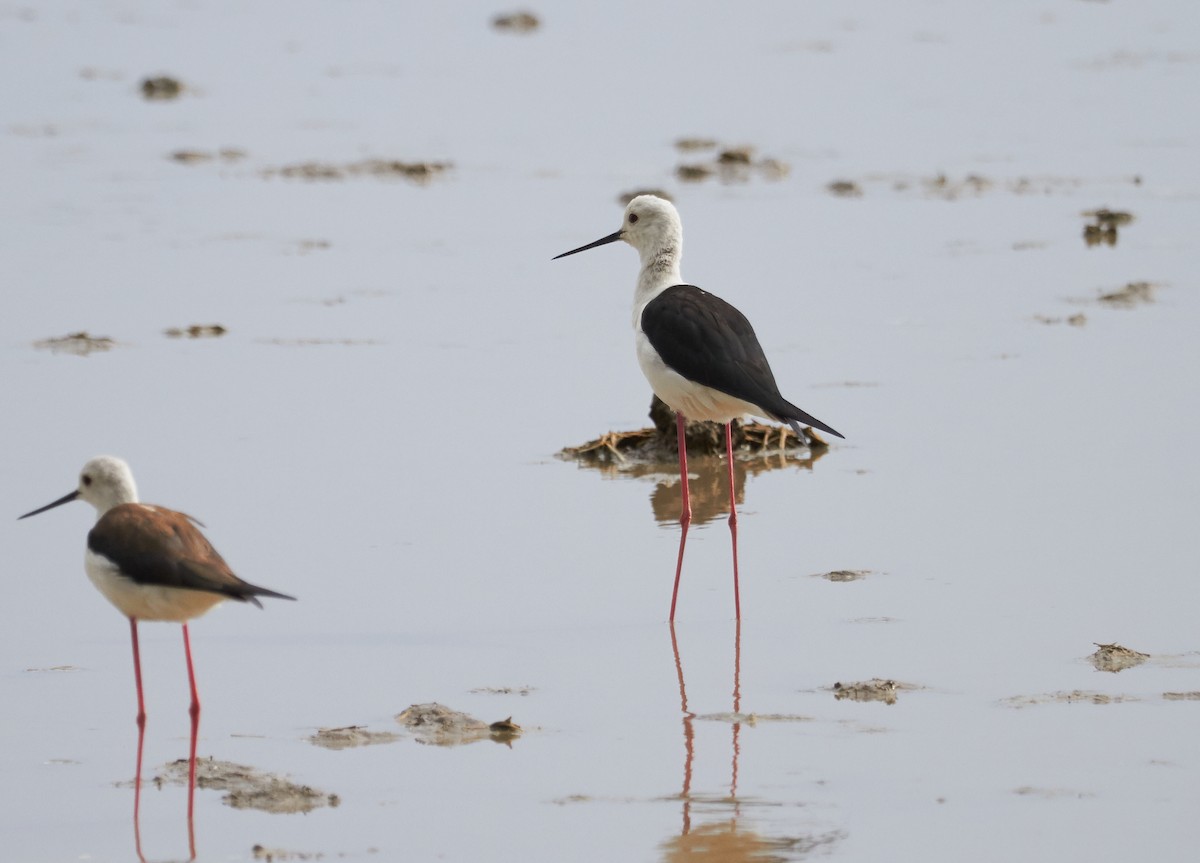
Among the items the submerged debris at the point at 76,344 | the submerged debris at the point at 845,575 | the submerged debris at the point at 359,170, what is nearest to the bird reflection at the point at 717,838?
the submerged debris at the point at 845,575

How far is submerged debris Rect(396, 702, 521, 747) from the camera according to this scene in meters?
5.86

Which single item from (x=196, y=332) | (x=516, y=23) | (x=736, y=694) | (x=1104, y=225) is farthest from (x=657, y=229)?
(x=516, y=23)

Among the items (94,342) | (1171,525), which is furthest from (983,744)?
(94,342)

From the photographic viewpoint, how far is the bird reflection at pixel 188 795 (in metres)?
5.13

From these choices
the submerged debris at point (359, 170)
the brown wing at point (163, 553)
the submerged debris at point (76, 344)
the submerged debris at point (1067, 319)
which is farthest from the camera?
the submerged debris at point (359, 170)

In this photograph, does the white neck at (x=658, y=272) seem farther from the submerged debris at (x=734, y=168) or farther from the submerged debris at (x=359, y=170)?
the submerged debris at (x=359, y=170)

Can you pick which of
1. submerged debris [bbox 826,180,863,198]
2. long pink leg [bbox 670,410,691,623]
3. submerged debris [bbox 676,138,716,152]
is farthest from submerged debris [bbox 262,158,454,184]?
long pink leg [bbox 670,410,691,623]

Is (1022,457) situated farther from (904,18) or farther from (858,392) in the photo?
(904,18)

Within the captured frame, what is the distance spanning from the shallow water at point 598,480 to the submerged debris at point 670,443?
0.29 metres

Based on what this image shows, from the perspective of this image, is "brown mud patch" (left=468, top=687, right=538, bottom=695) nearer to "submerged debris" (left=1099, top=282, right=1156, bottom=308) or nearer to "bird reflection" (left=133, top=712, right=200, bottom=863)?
"bird reflection" (left=133, top=712, right=200, bottom=863)

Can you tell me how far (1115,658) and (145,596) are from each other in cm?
297

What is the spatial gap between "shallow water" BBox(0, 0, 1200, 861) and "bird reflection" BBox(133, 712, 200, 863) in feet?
0.09

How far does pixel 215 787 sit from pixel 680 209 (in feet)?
31.5

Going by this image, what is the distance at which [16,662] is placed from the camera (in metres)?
6.45
